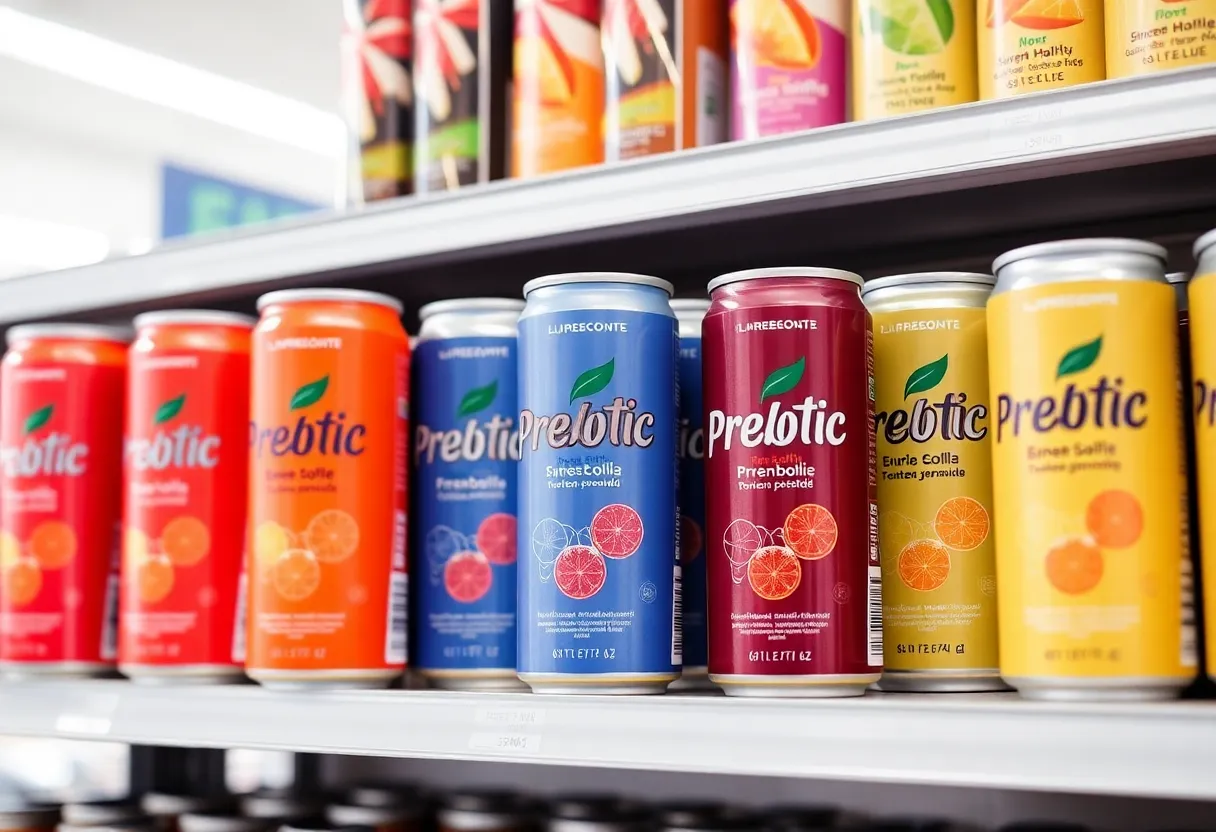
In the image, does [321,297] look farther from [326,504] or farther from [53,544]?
[53,544]

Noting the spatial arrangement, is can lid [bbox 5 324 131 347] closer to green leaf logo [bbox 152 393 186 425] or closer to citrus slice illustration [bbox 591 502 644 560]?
green leaf logo [bbox 152 393 186 425]

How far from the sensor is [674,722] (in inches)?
37.4

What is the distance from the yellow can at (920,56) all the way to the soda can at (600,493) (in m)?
0.28

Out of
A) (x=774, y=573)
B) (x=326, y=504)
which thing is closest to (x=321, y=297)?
(x=326, y=504)

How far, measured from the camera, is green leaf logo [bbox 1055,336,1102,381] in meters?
0.89

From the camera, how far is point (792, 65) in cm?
115

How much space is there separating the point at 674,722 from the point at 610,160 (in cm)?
56

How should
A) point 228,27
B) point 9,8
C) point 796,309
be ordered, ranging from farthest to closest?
point 228,27
point 9,8
point 796,309

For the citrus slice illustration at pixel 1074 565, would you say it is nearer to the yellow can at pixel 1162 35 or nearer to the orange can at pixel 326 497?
the yellow can at pixel 1162 35

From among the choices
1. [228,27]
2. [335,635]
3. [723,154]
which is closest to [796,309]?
[723,154]

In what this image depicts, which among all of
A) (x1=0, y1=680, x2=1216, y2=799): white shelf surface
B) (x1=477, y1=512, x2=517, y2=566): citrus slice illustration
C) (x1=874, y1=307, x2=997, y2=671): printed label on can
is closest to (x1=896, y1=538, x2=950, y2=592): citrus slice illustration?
(x1=874, y1=307, x2=997, y2=671): printed label on can

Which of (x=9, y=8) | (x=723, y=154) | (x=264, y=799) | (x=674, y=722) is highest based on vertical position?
(x=9, y=8)

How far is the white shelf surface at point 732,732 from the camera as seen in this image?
807 millimetres

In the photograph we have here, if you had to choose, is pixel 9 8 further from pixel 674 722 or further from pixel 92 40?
pixel 674 722
